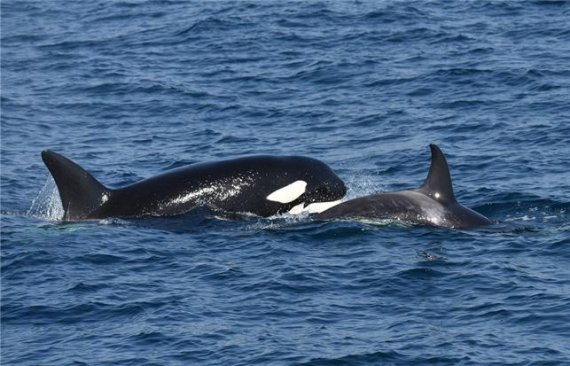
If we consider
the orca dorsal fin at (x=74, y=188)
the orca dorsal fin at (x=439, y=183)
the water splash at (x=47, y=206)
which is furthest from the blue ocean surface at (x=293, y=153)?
the orca dorsal fin at (x=439, y=183)

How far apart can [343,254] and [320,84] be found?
51.0 feet

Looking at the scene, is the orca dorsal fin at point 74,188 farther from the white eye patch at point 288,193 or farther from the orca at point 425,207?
the orca at point 425,207

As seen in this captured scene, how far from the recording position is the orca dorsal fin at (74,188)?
68.9 feet

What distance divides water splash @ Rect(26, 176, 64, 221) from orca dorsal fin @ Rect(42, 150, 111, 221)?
749 millimetres

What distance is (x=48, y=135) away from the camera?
31812 millimetres

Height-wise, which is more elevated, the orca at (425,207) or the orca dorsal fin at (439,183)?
the orca dorsal fin at (439,183)

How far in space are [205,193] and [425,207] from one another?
3.77 meters

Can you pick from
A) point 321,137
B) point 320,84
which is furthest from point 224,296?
point 320,84

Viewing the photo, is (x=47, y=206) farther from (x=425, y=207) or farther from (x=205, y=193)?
(x=425, y=207)

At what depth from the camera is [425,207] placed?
20906mm

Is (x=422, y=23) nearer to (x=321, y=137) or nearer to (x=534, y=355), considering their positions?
(x=321, y=137)

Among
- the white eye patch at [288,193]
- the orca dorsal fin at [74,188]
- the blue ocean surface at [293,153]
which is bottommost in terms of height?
the blue ocean surface at [293,153]

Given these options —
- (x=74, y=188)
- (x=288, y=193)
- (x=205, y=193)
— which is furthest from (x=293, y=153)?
(x=74, y=188)

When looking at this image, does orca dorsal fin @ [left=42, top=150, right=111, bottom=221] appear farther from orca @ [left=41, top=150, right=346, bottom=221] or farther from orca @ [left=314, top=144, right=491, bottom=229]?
orca @ [left=314, top=144, right=491, bottom=229]
